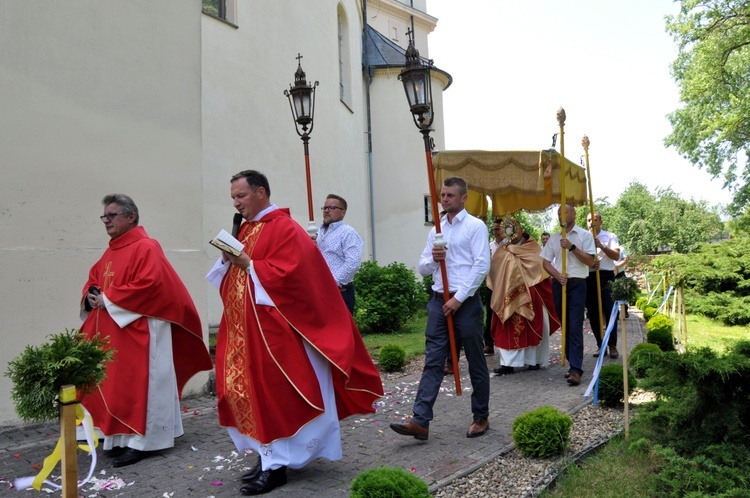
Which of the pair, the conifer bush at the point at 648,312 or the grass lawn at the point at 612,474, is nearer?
the grass lawn at the point at 612,474

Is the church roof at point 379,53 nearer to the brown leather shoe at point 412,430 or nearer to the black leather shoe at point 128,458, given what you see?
the brown leather shoe at point 412,430

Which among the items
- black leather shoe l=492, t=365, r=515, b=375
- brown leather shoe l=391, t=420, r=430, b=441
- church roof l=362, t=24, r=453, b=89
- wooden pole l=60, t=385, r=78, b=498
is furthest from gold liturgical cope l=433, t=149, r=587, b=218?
church roof l=362, t=24, r=453, b=89

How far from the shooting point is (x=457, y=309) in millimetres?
5418

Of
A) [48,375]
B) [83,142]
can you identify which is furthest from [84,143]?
[48,375]

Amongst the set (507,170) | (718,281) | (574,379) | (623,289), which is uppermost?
(507,170)

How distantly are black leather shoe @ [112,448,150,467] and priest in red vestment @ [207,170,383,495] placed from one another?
3.37 feet

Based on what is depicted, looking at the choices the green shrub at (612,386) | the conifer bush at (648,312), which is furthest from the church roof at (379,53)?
the green shrub at (612,386)

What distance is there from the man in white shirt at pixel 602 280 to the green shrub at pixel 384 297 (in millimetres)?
4321

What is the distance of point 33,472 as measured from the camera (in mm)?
5016

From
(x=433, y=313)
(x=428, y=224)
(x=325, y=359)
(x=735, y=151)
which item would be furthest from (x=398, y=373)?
(x=735, y=151)

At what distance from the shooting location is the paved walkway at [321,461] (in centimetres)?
450

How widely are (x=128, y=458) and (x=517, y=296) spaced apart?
5157mm

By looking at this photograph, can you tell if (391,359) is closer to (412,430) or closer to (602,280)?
(602,280)

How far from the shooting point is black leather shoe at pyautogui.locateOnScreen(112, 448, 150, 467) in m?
5.04
